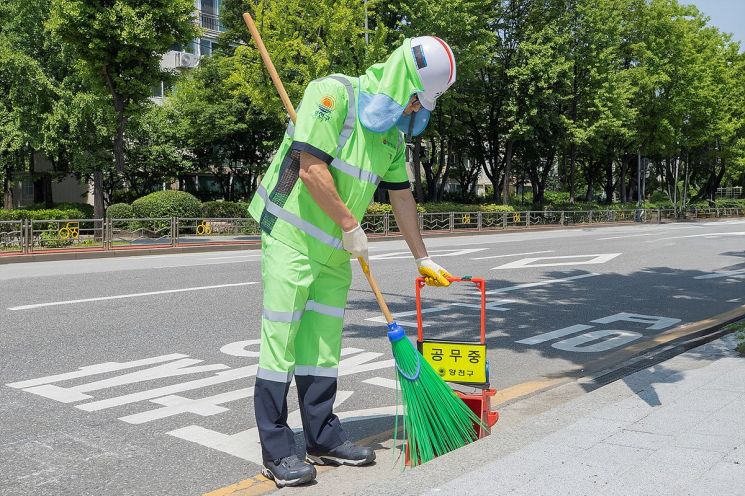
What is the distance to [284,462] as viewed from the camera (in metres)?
3.38

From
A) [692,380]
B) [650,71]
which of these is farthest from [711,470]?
[650,71]

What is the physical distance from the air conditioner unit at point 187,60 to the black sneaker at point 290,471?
38736mm

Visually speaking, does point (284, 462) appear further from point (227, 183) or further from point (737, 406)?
point (227, 183)

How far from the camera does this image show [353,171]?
3.46m

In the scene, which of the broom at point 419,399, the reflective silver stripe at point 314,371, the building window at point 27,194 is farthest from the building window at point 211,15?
the reflective silver stripe at point 314,371

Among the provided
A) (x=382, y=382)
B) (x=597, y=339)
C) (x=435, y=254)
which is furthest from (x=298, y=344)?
(x=435, y=254)

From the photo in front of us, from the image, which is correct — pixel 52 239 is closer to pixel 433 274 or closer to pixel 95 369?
pixel 95 369

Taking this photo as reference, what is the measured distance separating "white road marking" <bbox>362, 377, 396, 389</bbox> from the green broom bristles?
5.51 ft

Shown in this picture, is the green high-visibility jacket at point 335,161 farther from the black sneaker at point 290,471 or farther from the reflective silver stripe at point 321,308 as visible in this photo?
the black sneaker at point 290,471

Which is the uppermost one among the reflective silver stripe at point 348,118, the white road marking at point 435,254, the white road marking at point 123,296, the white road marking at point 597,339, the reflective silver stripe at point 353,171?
the reflective silver stripe at point 348,118

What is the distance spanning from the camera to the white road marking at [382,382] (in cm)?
546

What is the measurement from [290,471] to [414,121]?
1786mm

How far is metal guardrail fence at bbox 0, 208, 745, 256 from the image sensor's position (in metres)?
18.0

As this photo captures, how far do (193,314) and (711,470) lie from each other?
624 cm
